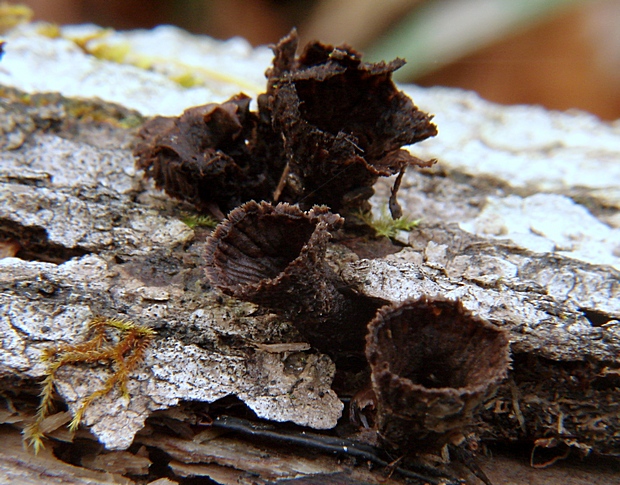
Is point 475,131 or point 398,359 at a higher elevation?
point 475,131

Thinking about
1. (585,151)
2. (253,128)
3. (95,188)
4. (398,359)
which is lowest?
A: (398,359)

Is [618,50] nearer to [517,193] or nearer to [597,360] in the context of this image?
[517,193]

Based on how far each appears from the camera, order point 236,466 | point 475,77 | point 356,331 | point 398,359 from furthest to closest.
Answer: point 475,77 → point 356,331 → point 236,466 → point 398,359

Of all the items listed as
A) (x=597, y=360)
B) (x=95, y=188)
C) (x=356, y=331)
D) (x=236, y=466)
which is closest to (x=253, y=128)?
(x=95, y=188)

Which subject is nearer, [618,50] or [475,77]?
[618,50]

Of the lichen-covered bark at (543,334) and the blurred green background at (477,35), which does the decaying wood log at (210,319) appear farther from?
the blurred green background at (477,35)

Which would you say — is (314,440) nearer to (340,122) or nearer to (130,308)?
(130,308)

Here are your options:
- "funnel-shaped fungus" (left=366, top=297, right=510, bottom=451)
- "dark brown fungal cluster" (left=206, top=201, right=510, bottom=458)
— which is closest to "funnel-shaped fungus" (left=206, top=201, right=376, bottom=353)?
"dark brown fungal cluster" (left=206, top=201, right=510, bottom=458)

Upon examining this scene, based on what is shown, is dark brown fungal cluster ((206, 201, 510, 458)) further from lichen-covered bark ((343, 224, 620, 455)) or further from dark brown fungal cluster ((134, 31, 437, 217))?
dark brown fungal cluster ((134, 31, 437, 217))

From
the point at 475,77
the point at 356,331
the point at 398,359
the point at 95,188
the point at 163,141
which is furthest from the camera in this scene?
the point at 475,77
